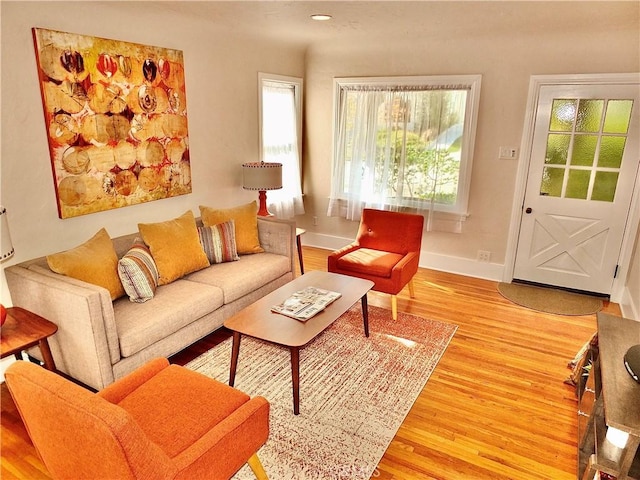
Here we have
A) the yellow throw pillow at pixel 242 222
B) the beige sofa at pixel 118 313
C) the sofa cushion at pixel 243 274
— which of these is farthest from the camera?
the yellow throw pillow at pixel 242 222

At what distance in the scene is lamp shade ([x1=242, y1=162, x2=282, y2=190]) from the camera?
4180mm

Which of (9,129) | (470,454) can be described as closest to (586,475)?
(470,454)

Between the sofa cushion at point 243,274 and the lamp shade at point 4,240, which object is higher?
the lamp shade at point 4,240

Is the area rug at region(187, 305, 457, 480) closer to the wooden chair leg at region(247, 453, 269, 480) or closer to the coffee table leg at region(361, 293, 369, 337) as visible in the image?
the coffee table leg at region(361, 293, 369, 337)

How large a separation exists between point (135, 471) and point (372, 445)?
4.27ft

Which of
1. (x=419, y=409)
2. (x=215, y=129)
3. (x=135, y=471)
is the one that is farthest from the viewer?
(x=215, y=129)

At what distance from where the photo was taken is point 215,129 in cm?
404

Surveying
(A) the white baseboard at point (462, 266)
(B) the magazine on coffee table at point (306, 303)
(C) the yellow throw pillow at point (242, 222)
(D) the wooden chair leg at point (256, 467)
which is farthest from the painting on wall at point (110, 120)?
(A) the white baseboard at point (462, 266)

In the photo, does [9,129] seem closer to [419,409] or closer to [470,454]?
[419,409]

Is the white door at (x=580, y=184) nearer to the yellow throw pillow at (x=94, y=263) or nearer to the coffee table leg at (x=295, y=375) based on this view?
the coffee table leg at (x=295, y=375)

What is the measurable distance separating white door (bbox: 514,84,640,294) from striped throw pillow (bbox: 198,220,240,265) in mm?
2828

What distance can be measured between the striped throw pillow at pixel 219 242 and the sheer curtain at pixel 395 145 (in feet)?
6.29

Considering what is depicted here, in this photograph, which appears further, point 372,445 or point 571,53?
point 571,53

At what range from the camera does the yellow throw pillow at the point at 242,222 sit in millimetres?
3660
